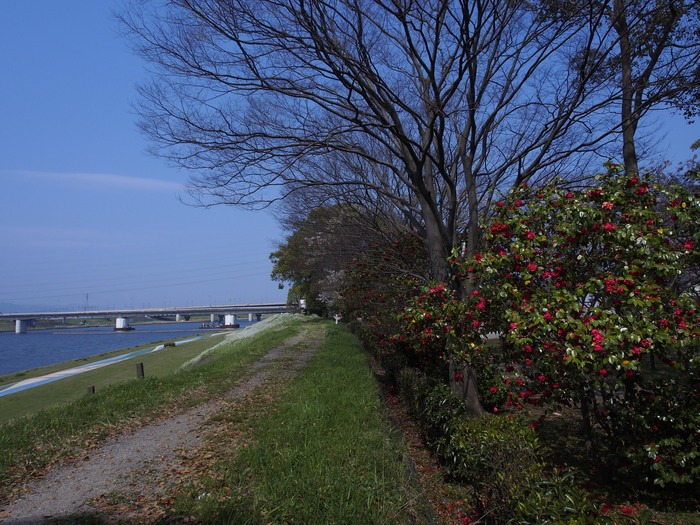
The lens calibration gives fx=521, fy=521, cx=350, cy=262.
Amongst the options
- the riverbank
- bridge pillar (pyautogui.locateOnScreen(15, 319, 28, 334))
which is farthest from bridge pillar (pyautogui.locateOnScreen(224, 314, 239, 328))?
the riverbank

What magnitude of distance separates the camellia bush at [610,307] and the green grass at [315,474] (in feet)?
5.63

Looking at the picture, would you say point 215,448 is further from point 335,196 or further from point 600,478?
point 335,196

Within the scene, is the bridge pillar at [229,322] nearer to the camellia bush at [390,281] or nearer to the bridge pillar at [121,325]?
the bridge pillar at [121,325]

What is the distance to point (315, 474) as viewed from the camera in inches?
184

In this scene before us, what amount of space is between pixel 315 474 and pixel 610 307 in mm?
3090

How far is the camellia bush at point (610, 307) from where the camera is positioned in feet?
14.5

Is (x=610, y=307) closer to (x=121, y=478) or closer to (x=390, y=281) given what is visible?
(x=121, y=478)

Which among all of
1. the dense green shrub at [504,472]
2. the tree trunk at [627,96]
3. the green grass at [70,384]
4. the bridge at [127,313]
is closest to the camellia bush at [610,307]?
the dense green shrub at [504,472]

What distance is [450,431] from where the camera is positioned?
6207mm

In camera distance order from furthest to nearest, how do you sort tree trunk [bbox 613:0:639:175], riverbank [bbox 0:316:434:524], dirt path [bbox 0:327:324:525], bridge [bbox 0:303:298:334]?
bridge [bbox 0:303:298:334] → tree trunk [bbox 613:0:639:175] → dirt path [bbox 0:327:324:525] → riverbank [bbox 0:316:434:524]

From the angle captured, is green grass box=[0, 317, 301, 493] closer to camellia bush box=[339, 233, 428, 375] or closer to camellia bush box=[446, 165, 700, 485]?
camellia bush box=[339, 233, 428, 375]

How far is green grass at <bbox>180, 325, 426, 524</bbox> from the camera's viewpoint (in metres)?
4.03

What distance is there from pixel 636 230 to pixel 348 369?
8.13 m

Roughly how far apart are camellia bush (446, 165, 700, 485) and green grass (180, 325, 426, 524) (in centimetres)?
171
